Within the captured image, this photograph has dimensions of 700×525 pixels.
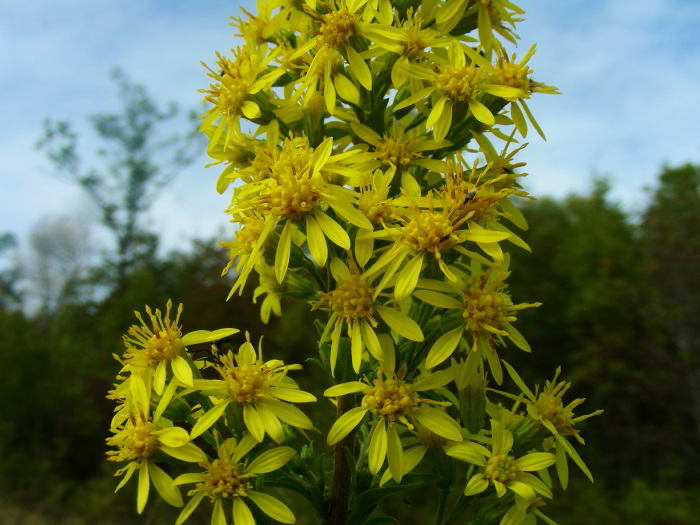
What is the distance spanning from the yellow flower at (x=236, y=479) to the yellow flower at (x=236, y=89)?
1079mm

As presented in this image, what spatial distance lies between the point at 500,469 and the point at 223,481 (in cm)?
84

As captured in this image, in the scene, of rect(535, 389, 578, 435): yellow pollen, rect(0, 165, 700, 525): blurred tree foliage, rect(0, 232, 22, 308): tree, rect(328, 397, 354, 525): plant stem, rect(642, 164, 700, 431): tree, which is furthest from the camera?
rect(0, 232, 22, 308): tree

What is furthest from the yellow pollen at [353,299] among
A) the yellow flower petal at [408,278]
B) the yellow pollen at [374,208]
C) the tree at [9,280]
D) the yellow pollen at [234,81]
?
the tree at [9,280]

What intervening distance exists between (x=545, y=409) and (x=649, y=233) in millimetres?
16628

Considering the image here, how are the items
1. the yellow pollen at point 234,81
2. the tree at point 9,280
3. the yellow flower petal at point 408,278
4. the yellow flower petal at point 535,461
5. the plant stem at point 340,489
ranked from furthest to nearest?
the tree at point 9,280, the yellow pollen at point 234,81, the plant stem at point 340,489, the yellow flower petal at point 535,461, the yellow flower petal at point 408,278

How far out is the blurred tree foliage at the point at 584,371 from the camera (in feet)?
42.5

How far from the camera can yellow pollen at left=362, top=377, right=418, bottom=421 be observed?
1.86 meters

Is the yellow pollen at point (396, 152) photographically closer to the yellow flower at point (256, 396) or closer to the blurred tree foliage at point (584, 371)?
the yellow flower at point (256, 396)

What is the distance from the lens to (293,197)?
1926 mm

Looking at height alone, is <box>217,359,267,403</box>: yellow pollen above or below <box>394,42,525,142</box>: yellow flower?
below

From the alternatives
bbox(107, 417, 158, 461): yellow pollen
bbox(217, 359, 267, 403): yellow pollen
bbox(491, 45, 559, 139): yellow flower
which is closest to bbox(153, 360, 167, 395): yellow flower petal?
bbox(107, 417, 158, 461): yellow pollen

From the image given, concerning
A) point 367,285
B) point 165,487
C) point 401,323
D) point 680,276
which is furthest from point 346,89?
point 680,276

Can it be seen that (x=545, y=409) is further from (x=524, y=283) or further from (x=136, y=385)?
(x=524, y=283)

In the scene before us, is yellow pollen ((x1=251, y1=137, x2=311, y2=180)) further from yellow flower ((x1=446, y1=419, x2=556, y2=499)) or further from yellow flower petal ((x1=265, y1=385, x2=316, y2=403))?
yellow flower ((x1=446, y1=419, x2=556, y2=499))
